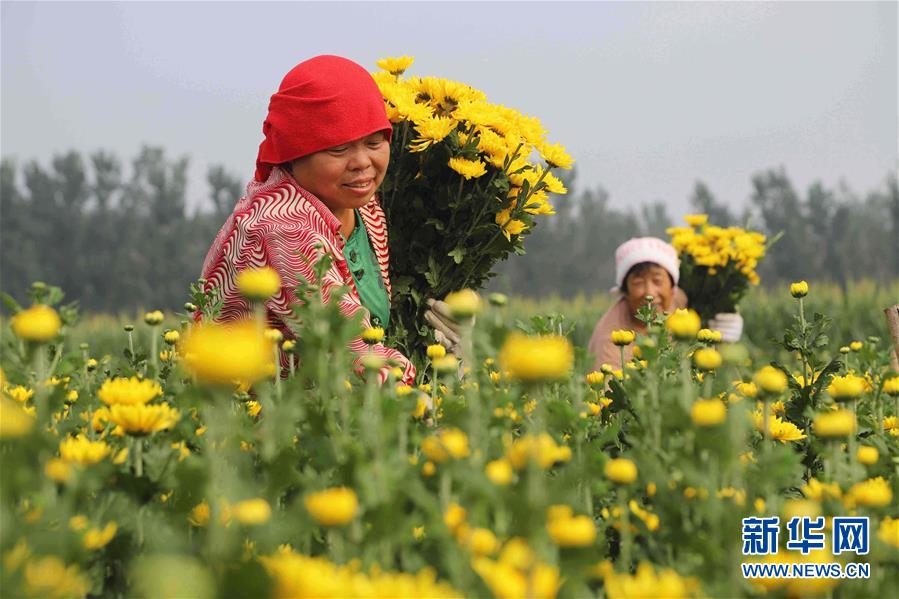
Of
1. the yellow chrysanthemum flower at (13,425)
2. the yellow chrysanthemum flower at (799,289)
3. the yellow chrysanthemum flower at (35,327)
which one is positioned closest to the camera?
the yellow chrysanthemum flower at (13,425)

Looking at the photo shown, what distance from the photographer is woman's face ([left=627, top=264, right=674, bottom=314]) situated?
582cm

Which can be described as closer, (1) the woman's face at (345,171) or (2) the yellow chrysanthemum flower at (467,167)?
(1) the woman's face at (345,171)

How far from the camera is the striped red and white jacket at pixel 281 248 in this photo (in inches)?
101

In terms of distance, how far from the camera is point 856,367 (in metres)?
3.27

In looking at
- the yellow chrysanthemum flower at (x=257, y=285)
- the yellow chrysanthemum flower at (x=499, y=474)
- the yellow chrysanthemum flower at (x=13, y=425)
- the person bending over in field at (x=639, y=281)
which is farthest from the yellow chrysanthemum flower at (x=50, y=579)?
the person bending over in field at (x=639, y=281)

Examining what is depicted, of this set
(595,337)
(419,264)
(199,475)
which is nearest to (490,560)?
(199,475)

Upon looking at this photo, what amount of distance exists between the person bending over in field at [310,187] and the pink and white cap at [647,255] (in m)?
3.23

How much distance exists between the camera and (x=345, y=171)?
2.79m

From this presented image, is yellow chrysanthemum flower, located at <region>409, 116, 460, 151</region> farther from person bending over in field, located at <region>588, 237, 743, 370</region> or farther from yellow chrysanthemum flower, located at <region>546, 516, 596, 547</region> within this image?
person bending over in field, located at <region>588, 237, 743, 370</region>

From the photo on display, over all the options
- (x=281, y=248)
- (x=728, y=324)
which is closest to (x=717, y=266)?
(x=728, y=324)

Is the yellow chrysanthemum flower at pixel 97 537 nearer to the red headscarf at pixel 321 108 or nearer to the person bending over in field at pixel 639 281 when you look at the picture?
the red headscarf at pixel 321 108

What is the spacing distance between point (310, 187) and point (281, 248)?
1.10 feet

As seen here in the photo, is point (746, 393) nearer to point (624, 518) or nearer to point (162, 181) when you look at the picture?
point (624, 518)

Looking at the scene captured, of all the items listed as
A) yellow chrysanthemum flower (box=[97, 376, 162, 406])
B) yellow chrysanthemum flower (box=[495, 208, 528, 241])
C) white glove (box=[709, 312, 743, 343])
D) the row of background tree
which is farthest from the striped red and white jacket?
the row of background tree
